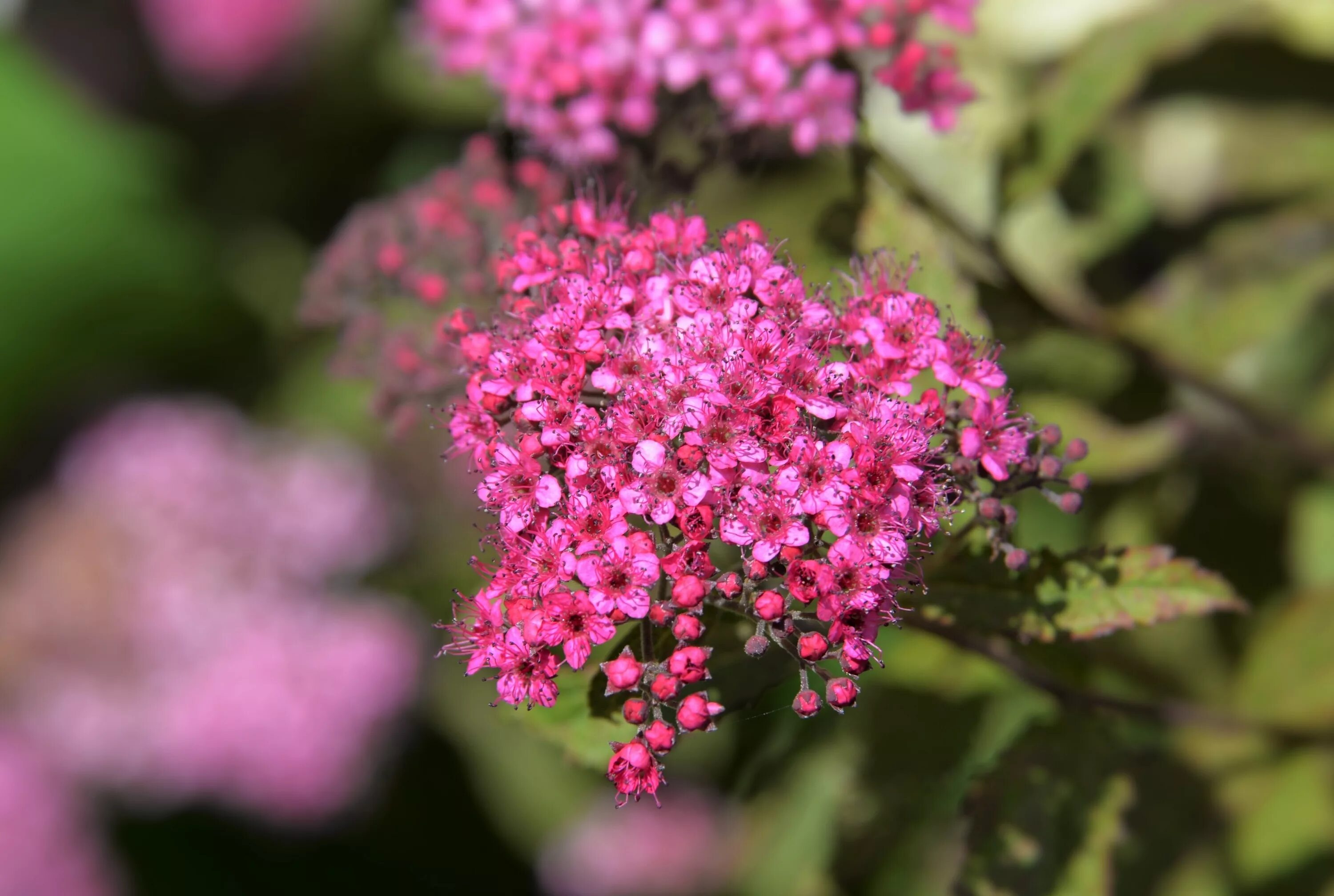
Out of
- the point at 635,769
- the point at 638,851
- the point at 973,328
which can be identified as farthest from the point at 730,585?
the point at 638,851

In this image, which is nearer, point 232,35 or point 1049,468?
point 1049,468

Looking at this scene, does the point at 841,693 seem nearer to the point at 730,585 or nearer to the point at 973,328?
the point at 730,585

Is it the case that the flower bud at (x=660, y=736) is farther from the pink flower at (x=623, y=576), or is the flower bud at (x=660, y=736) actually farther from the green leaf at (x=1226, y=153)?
the green leaf at (x=1226, y=153)

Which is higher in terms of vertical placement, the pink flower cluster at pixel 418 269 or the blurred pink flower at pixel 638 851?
the pink flower cluster at pixel 418 269

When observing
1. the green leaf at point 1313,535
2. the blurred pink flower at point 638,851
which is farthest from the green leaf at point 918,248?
the blurred pink flower at point 638,851

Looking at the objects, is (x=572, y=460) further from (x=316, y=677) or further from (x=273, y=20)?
(x=273, y=20)

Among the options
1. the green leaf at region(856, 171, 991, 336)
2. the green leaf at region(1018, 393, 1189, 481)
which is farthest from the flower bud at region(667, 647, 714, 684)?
the green leaf at region(1018, 393, 1189, 481)
